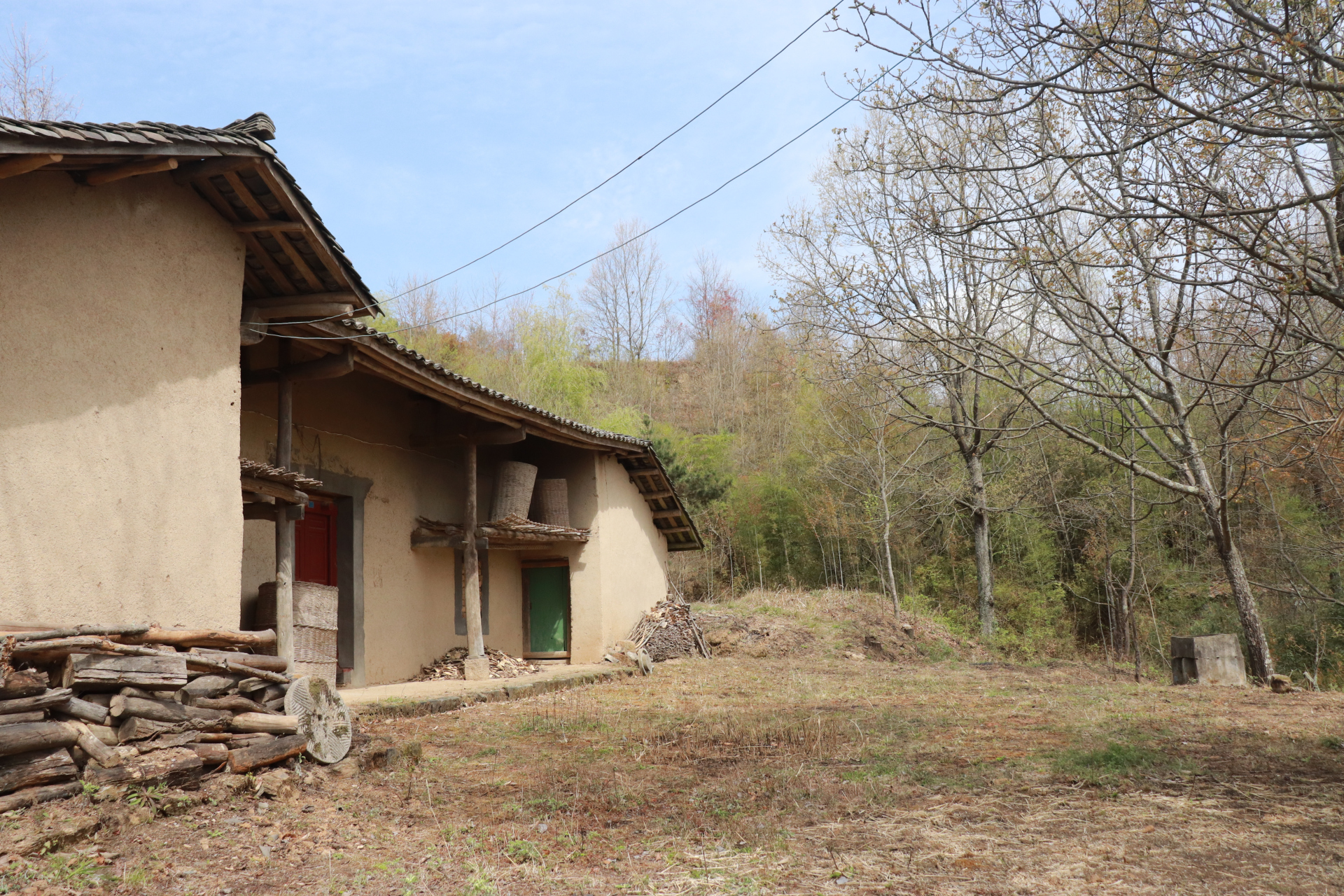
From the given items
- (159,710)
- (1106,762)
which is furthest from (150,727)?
(1106,762)

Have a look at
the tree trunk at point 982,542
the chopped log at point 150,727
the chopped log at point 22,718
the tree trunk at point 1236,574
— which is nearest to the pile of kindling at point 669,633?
the tree trunk at point 982,542

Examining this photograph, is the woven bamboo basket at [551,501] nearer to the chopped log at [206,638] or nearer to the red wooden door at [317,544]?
the red wooden door at [317,544]

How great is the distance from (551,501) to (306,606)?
5.44 meters

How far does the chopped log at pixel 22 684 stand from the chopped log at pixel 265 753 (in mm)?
1261

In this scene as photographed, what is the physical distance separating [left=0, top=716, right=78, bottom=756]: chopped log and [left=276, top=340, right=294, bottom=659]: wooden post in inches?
123

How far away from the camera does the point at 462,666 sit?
12.4 meters

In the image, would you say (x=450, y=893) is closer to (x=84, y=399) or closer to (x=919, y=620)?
(x=84, y=399)

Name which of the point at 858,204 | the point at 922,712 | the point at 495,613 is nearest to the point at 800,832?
the point at 922,712

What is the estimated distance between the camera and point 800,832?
4805 mm

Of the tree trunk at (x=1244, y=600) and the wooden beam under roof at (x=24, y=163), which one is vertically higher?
the wooden beam under roof at (x=24, y=163)

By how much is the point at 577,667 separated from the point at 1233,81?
10661mm

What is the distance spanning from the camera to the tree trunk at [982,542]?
20.3 m

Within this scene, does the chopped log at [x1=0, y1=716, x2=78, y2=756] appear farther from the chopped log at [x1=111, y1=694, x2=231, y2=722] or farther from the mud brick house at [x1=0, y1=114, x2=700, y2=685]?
the mud brick house at [x1=0, y1=114, x2=700, y2=685]

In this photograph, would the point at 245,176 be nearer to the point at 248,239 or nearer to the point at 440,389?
the point at 248,239
